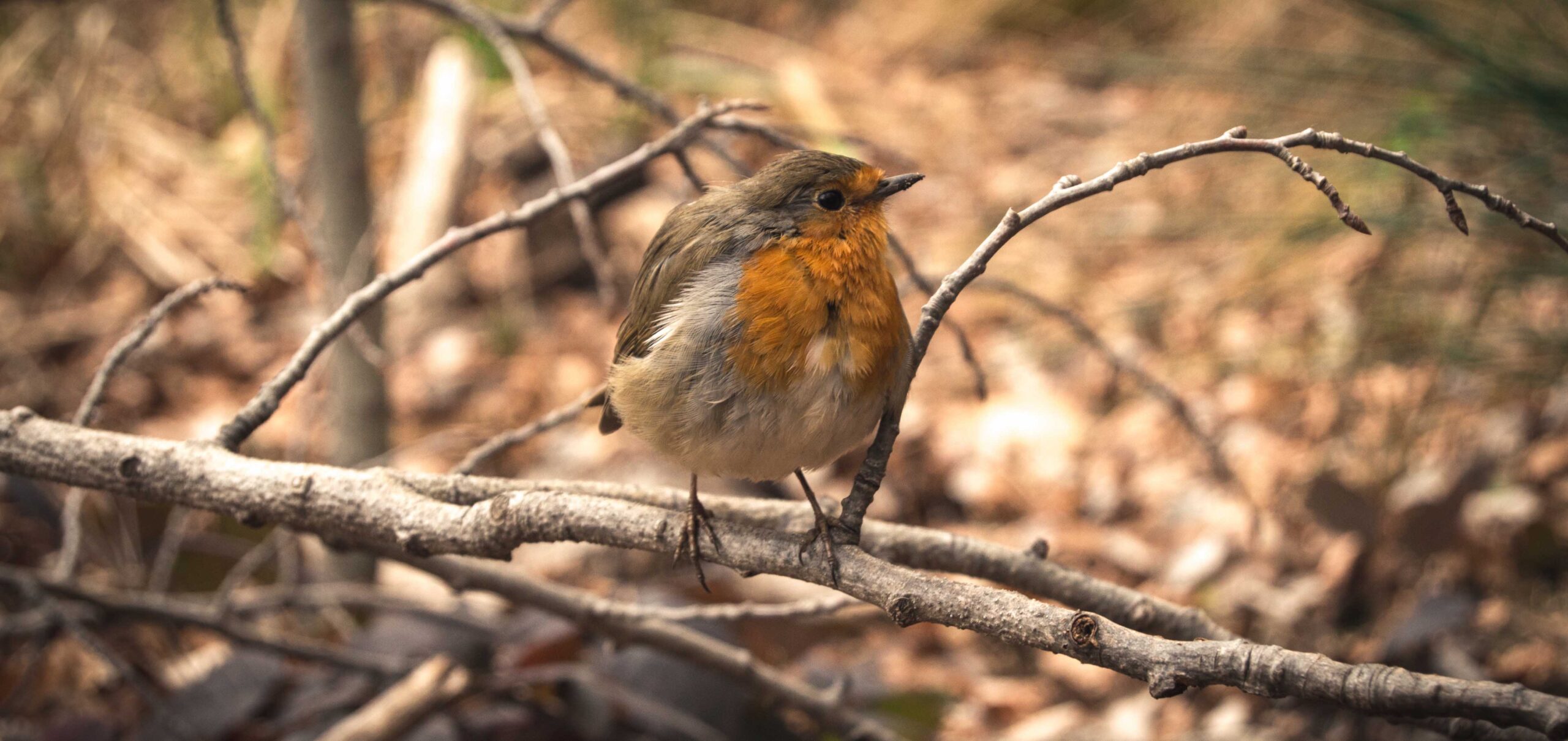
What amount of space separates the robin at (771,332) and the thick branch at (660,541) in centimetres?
11

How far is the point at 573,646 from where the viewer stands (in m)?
2.53

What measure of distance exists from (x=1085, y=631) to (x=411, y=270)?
1.27m

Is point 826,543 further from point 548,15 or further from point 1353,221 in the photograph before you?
point 548,15

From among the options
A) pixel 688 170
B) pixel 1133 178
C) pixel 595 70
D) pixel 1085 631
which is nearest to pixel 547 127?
pixel 595 70

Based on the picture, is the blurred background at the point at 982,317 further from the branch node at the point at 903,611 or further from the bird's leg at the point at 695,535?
the branch node at the point at 903,611

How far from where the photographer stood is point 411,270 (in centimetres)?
196

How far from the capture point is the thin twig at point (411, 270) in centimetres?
195

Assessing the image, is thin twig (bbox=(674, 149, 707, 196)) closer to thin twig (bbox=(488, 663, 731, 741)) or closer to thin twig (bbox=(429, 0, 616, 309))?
thin twig (bbox=(429, 0, 616, 309))

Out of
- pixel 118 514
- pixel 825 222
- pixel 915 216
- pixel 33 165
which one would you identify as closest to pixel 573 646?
pixel 825 222

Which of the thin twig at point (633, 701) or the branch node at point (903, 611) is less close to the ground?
the thin twig at point (633, 701)

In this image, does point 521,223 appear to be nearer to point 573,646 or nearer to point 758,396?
point 758,396

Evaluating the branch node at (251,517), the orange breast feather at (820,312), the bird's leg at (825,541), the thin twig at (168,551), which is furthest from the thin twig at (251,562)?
the bird's leg at (825,541)

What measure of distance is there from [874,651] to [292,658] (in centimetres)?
164

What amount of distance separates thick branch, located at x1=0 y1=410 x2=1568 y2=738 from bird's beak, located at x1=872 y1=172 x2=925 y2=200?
67cm
